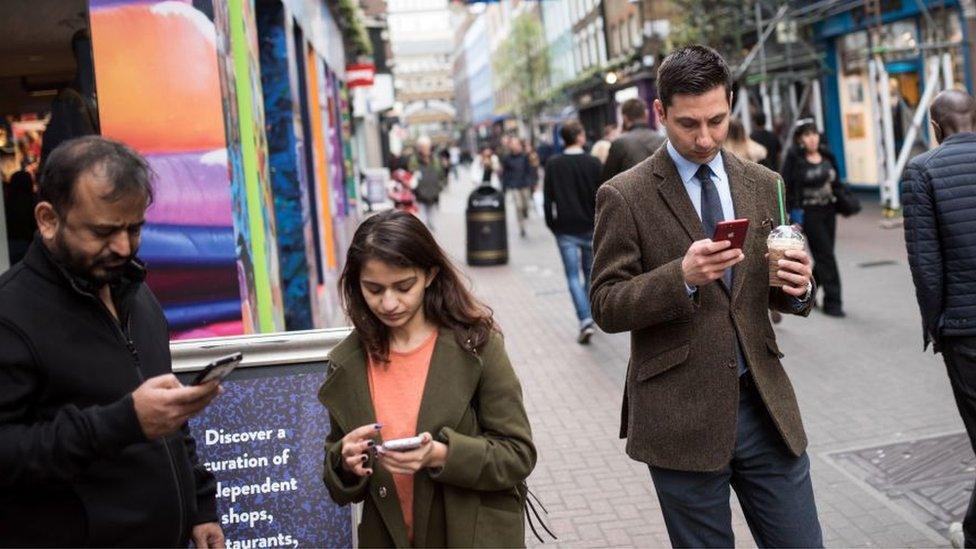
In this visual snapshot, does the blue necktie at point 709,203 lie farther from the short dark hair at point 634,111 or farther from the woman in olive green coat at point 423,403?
the short dark hair at point 634,111

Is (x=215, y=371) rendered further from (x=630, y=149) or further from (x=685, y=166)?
(x=630, y=149)

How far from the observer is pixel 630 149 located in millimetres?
8383

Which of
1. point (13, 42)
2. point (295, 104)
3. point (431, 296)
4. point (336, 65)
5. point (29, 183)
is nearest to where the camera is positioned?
point (431, 296)

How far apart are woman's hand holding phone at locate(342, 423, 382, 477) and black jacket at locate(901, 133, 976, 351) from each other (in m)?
2.76

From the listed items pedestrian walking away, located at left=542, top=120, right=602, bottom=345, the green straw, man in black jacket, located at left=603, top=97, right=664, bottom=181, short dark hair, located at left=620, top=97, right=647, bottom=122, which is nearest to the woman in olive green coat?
the green straw

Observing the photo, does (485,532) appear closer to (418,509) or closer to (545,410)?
(418,509)

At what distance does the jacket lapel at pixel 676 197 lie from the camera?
3164 mm

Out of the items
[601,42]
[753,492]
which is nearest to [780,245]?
[753,492]

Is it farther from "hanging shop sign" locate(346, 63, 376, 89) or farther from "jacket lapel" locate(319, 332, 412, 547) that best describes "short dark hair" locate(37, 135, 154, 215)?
"hanging shop sign" locate(346, 63, 376, 89)

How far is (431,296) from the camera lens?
2967 mm

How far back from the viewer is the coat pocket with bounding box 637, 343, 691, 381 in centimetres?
311

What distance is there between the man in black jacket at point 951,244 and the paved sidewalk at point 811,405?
954mm

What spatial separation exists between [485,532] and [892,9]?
19169 millimetres

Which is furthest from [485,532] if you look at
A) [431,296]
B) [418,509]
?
[431,296]
